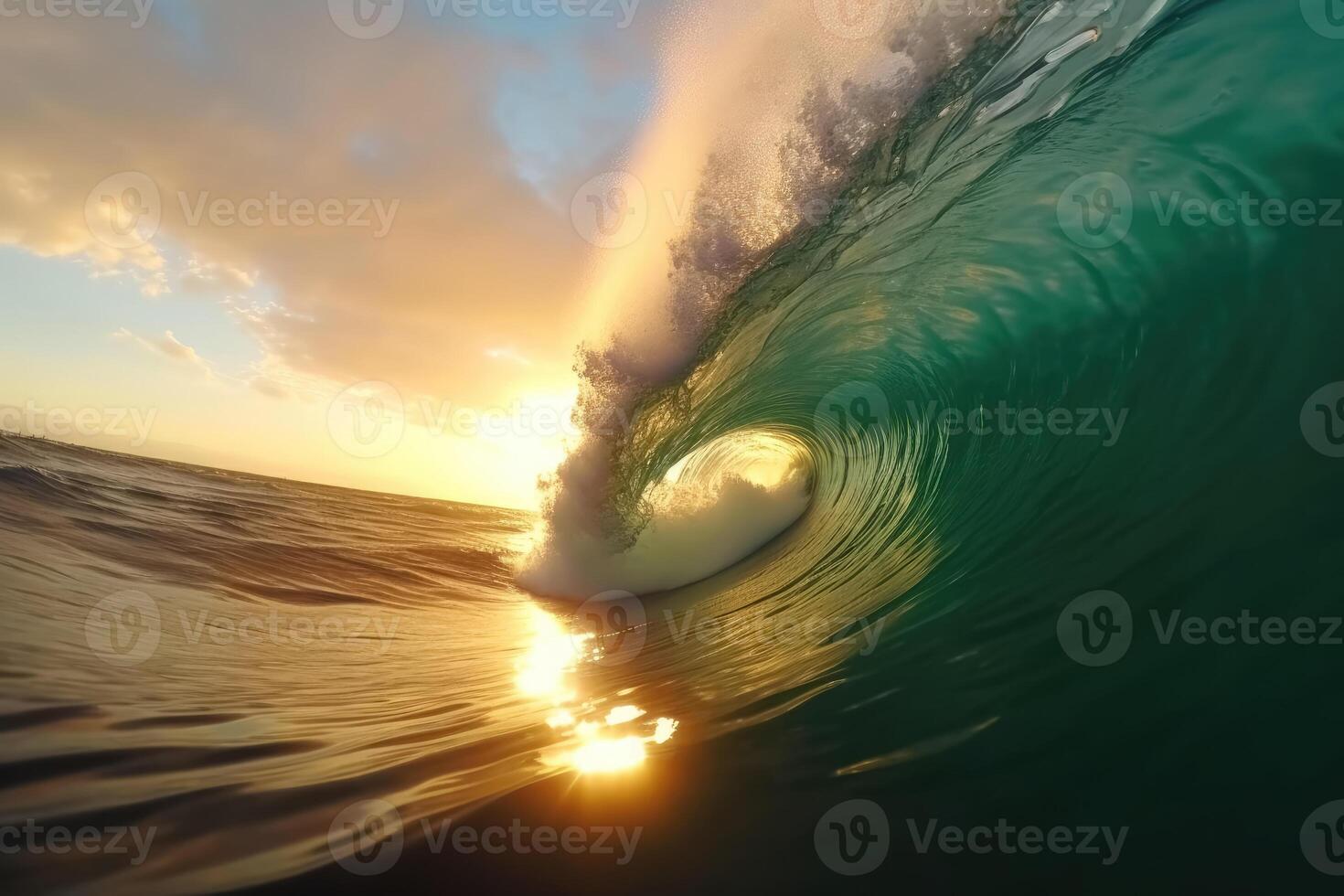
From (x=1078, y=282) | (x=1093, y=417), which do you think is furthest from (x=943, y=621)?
(x=1078, y=282)

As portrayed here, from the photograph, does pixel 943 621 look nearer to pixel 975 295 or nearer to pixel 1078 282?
pixel 1078 282

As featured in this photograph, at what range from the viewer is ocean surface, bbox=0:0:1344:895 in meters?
1.92

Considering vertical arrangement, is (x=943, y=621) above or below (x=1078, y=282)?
below

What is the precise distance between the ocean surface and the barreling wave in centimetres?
4

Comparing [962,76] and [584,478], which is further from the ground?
[962,76]

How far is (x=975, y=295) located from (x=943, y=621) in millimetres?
4206

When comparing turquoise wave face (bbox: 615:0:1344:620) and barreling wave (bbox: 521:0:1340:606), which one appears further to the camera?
barreling wave (bbox: 521:0:1340:606)

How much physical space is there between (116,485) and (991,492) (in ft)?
52.3

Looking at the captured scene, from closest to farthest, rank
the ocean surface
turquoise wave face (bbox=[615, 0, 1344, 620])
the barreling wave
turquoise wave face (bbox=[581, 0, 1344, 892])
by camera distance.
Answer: the ocean surface
turquoise wave face (bbox=[581, 0, 1344, 892])
turquoise wave face (bbox=[615, 0, 1344, 620])
the barreling wave

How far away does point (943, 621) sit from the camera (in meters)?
3.42

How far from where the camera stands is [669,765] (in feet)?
7.43

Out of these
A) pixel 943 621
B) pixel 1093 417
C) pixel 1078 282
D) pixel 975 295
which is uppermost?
pixel 975 295

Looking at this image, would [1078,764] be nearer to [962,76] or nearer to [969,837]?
[969,837]

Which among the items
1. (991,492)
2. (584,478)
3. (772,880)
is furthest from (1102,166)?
(584,478)
